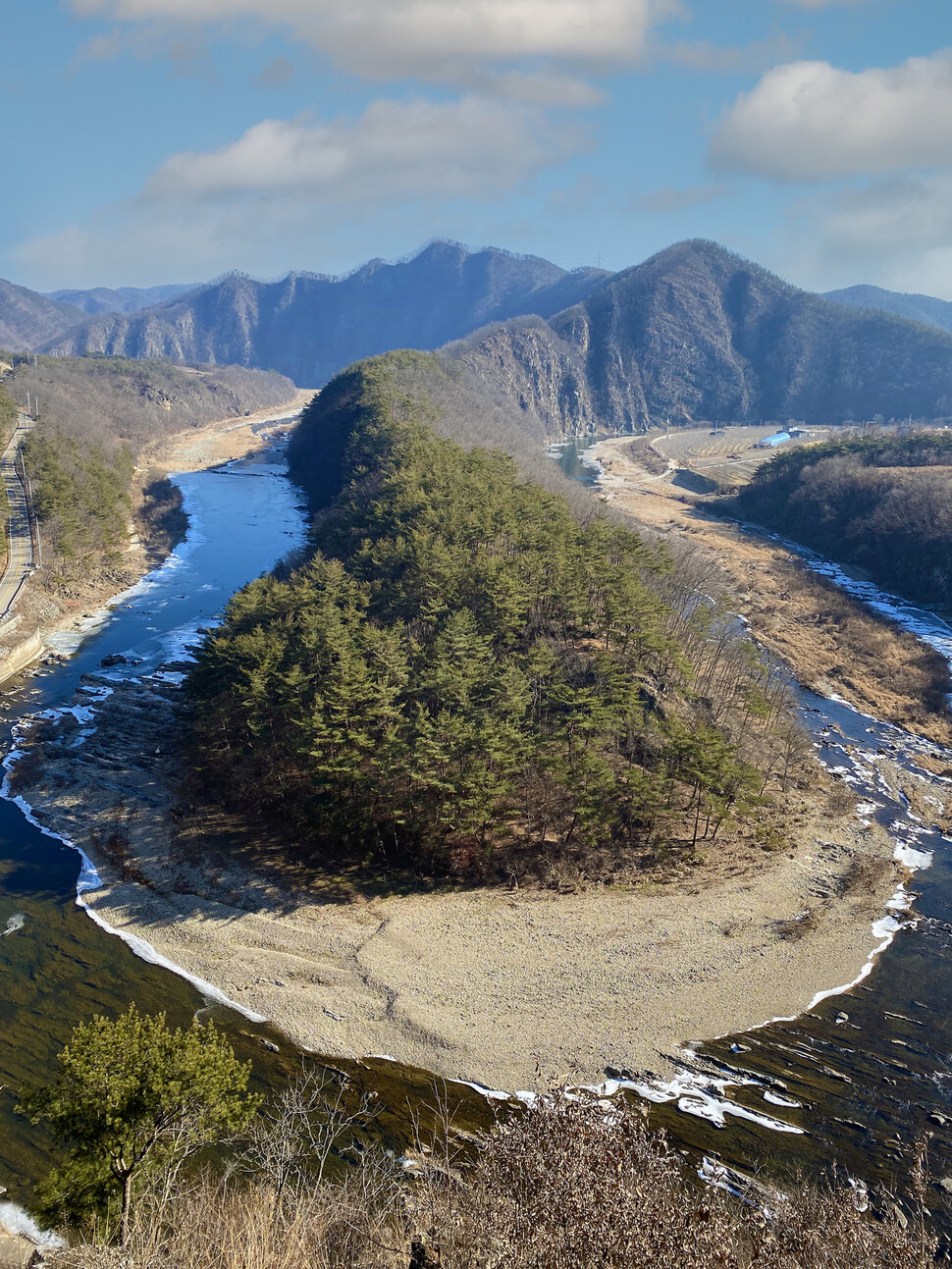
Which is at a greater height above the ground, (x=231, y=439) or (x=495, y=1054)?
(x=231, y=439)

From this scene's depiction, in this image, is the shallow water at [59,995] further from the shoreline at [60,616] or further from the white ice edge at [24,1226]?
the shoreline at [60,616]

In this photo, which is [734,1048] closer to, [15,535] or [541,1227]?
[541,1227]

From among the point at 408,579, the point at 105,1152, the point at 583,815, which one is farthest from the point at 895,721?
the point at 105,1152

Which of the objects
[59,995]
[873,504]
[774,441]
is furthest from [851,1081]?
[774,441]

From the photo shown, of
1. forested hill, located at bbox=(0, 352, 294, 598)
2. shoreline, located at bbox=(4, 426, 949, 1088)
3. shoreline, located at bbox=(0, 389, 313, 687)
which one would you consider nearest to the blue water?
shoreline, located at bbox=(4, 426, 949, 1088)

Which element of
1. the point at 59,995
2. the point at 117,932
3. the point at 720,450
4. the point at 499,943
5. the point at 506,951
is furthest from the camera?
the point at 720,450

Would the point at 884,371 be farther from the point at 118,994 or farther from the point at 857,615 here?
the point at 118,994
